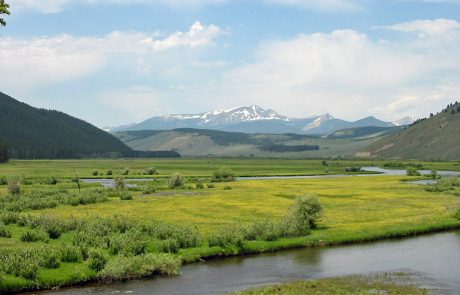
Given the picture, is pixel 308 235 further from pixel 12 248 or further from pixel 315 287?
pixel 12 248

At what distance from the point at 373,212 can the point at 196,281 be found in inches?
1664

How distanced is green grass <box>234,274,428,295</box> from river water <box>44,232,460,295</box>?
1.74m

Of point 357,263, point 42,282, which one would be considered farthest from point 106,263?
point 357,263

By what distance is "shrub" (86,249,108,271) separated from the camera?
41906mm

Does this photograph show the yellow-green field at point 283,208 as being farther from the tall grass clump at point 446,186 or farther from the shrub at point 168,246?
the shrub at point 168,246

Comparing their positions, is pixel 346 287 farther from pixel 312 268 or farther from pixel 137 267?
pixel 137 267

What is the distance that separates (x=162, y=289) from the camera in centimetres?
3822

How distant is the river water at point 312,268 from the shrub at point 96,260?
2.53 metres

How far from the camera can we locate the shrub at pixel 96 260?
4191cm

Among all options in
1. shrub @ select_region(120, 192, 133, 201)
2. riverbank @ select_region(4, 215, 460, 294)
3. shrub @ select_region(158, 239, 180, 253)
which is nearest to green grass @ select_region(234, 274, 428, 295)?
riverbank @ select_region(4, 215, 460, 294)

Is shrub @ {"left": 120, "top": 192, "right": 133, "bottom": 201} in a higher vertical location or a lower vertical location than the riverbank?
higher

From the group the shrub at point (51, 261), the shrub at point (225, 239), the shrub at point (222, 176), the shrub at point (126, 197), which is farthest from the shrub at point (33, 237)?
the shrub at point (222, 176)

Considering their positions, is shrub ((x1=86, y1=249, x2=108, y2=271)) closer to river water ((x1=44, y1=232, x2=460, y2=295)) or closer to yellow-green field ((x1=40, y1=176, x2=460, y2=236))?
river water ((x1=44, y1=232, x2=460, y2=295))

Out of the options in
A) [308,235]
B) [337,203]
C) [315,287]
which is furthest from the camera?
[337,203]
